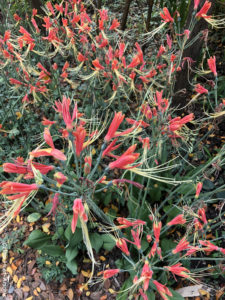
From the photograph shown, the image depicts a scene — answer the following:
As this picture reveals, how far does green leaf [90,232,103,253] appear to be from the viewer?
2.01 meters

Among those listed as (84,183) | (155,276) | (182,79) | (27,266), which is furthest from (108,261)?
(182,79)

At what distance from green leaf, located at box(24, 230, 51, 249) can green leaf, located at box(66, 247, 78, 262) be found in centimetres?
21

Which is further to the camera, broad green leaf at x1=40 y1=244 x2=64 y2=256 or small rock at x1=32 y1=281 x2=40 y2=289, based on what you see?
small rock at x1=32 y1=281 x2=40 y2=289

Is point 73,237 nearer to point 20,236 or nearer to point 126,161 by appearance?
point 20,236

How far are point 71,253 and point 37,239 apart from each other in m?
0.28

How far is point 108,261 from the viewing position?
7.15ft

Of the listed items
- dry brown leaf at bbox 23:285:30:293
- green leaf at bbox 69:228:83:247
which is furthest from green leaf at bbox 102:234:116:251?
dry brown leaf at bbox 23:285:30:293

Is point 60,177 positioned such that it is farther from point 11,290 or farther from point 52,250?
point 11,290

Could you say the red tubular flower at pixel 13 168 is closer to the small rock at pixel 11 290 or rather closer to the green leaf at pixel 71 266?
the green leaf at pixel 71 266

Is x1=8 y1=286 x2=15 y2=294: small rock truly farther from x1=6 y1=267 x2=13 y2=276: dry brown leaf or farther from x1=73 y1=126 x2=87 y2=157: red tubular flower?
x1=73 y1=126 x2=87 y2=157: red tubular flower

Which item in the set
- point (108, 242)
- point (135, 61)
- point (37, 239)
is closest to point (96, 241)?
point (108, 242)

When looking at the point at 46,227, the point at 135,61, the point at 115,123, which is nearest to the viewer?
the point at 115,123

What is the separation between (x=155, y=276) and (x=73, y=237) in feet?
2.08

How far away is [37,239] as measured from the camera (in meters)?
2.04
